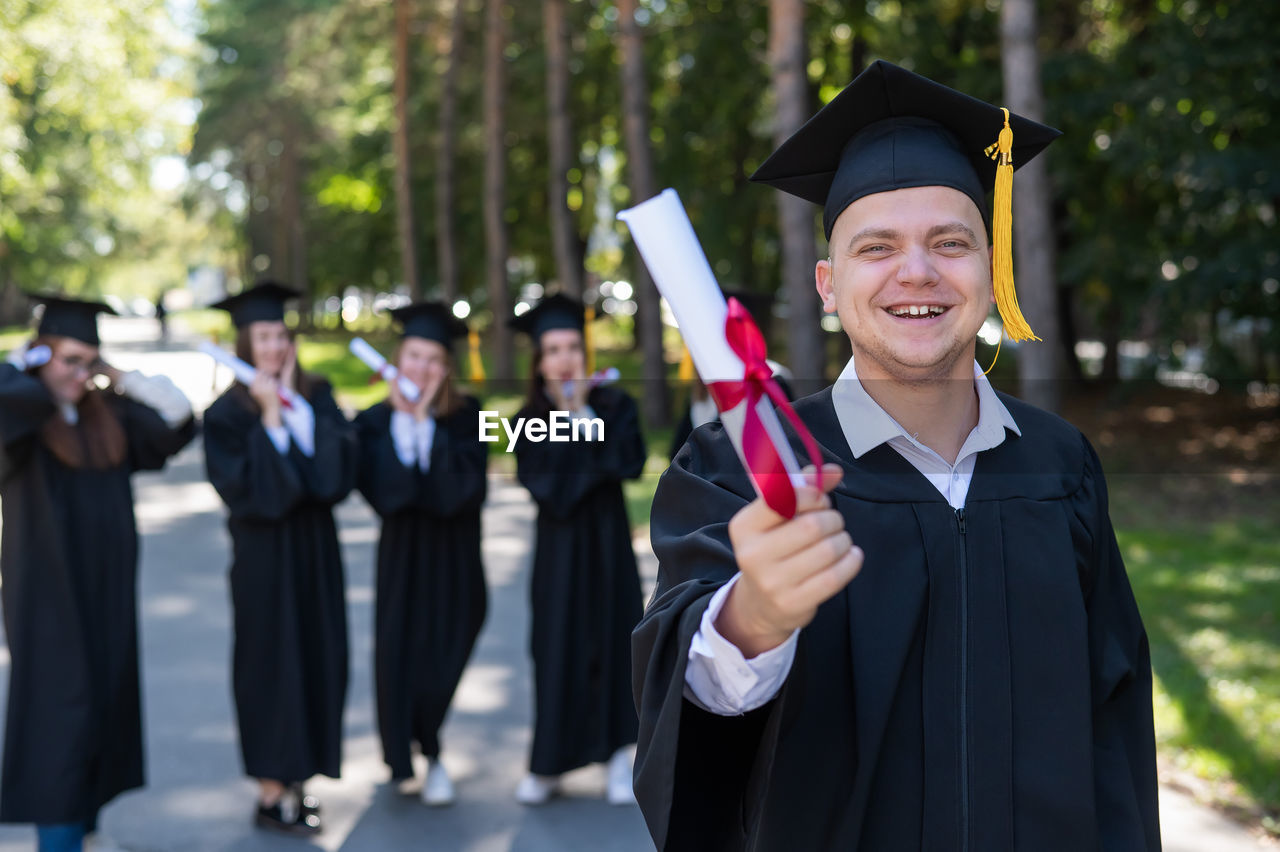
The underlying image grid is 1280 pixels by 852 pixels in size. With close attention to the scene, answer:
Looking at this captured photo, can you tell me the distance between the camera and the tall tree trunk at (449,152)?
82.6ft

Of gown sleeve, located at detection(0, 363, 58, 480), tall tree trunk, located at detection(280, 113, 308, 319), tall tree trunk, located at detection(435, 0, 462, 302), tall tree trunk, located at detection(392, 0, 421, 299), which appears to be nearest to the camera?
gown sleeve, located at detection(0, 363, 58, 480)

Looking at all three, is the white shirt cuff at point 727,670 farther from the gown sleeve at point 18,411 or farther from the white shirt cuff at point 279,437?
the gown sleeve at point 18,411

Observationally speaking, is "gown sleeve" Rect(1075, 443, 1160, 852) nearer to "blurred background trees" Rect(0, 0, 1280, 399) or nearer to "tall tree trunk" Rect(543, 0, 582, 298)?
"blurred background trees" Rect(0, 0, 1280, 399)

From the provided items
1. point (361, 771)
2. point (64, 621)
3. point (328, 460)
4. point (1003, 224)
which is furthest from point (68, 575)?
point (1003, 224)

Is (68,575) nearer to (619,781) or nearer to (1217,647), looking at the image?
(619,781)

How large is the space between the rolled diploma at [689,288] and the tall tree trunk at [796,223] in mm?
9776

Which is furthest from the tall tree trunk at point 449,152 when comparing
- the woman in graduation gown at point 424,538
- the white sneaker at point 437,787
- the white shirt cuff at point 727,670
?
the white shirt cuff at point 727,670

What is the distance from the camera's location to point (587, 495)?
240 inches

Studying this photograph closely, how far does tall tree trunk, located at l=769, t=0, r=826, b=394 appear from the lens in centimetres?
1138

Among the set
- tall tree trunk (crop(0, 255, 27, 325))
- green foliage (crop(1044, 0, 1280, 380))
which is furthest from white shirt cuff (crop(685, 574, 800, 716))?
tall tree trunk (crop(0, 255, 27, 325))

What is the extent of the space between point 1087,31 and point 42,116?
22.1 meters

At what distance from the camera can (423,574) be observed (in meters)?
6.14

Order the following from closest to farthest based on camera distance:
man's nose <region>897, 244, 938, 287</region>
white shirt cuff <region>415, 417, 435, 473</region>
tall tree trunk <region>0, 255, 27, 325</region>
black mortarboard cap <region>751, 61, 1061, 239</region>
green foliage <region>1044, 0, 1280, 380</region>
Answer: man's nose <region>897, 244, 938, 287</region> → black mortarboard cap <region>751, 61, 1061, 239</region> → white shirt cuff <region>415, 417, 435, 473</region> → green foliage <region>1044, 0, 1280, 380</region> → tall tree trunk <region>0, 255, 27, 325</region>

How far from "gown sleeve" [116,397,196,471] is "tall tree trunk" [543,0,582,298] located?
1339 centimetres
